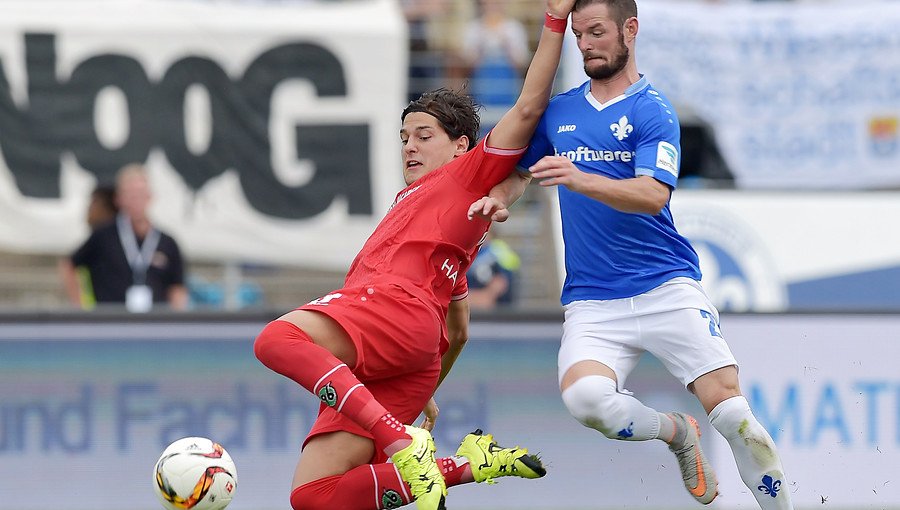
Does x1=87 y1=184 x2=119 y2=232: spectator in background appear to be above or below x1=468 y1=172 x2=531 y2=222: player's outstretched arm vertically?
below

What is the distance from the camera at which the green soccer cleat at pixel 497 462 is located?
245 inches

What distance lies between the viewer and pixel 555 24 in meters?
6.20

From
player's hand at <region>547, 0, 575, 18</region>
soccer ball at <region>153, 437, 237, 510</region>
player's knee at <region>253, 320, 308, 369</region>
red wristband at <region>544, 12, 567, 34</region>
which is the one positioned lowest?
soccer ball at <region>153, 437, 237, 510</region>

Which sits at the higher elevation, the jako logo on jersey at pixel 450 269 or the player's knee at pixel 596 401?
the jako logo on jersey at pixel 450 269

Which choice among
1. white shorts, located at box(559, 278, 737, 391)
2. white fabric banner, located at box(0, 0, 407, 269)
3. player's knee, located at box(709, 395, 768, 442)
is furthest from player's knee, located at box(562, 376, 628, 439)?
white fabric banner, located at box(0, 0, 407, 269)

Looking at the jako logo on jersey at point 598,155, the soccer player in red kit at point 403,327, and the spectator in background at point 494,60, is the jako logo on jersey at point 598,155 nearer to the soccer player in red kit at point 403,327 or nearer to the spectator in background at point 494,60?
the soccer player in red kit at point 403,327

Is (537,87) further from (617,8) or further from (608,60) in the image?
(617,8)

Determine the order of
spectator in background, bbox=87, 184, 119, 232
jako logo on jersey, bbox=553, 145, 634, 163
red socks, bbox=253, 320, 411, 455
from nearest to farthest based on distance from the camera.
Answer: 1. red socks, bbox=253, 320, 411, 455
2. jako logo on jersey, bbox=553, 145, 634, 163
3. spectator in background, bbox=87, 184, 119, 232

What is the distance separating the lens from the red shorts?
623 cm

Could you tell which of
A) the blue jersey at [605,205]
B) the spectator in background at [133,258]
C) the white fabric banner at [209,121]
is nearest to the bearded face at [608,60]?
the blue jersey at [605,205]

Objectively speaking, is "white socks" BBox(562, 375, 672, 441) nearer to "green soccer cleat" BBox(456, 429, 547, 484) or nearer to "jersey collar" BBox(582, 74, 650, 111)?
"green soccer cleat" BBox(456, 429, 547, 484)

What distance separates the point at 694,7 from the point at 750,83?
2.71 ft

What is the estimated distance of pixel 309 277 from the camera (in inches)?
493

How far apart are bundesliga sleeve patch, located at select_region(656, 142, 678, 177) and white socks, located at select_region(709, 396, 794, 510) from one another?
105 cm
